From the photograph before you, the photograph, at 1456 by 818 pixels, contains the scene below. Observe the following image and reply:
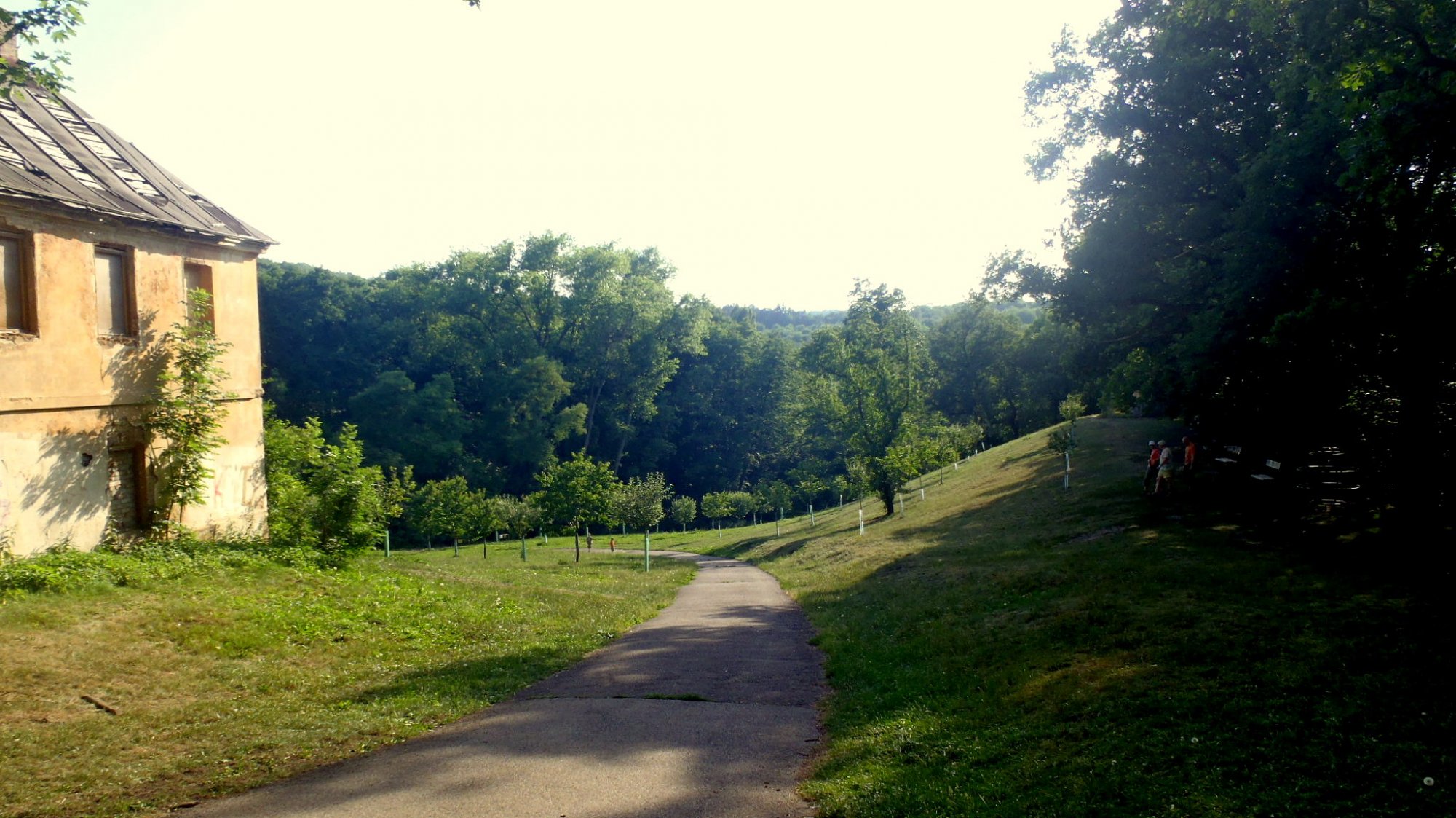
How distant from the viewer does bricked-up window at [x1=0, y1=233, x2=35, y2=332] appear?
13898 millimetres

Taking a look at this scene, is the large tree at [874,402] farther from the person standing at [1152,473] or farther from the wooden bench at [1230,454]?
the person standing at [1152,473]

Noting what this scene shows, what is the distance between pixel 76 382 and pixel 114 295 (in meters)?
2.01

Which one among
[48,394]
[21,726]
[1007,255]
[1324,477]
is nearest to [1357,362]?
[1324,477]

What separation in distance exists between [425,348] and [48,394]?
50175 millimetres

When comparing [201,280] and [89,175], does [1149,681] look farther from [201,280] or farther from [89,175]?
[89,175]

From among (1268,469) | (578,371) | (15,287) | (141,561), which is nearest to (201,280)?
(15,287)

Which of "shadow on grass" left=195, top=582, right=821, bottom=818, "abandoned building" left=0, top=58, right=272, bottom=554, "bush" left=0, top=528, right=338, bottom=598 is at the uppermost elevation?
"abandoned building" left=0, top=58, right=272, bottom=554

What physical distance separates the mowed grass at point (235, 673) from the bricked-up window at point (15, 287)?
4.82 meters

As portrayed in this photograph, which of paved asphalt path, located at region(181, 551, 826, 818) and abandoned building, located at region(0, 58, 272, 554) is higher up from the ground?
abandoned building, located at region(0, 58, 272, 554)

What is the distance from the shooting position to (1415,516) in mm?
14047

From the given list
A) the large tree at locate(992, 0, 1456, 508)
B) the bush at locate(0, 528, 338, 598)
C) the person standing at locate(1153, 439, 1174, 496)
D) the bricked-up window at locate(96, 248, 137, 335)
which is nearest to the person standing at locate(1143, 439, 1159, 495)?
the person standing at locate(1153, 439, 1174, 496)

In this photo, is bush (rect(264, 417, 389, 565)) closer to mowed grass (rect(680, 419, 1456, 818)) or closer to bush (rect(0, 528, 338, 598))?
bush (rect(0, 528, 338, 598))

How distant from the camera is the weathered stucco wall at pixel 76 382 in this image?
538 inches

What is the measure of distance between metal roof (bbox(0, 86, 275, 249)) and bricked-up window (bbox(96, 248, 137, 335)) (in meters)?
0.82
